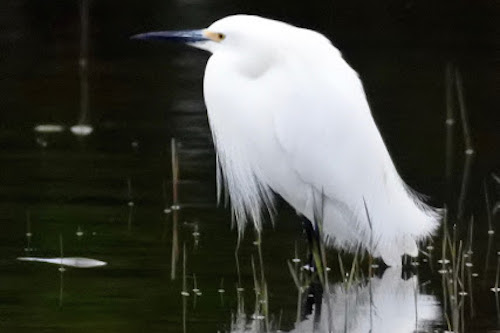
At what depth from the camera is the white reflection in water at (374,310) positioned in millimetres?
5051

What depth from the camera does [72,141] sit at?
8008 millimetres

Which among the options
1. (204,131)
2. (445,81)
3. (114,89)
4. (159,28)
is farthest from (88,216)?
(159,28)

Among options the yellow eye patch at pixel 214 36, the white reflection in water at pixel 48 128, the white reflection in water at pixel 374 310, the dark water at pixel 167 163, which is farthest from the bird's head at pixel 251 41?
the white reflection in water at pixel 48 128

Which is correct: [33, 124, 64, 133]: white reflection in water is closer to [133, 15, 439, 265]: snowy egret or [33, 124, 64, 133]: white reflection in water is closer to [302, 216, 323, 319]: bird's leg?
[133, 15, 439, 265]: snowy egret

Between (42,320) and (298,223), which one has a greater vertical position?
(298,223)

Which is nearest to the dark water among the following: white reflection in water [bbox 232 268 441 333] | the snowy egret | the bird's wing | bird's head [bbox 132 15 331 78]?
white reflection in water [bbox 232 268 441 333]

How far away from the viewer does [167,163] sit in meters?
7.50

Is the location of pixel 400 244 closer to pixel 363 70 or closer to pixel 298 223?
pixel 298 223

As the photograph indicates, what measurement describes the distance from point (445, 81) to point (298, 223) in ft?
11.3

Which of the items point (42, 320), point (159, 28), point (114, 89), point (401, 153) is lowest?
point (42, 320)

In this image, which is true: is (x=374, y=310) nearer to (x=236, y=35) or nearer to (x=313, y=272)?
(x=313, y=272)

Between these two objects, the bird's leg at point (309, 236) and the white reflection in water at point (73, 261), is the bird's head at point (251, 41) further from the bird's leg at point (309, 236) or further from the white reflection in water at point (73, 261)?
the white reflection in water at point (73, 261)

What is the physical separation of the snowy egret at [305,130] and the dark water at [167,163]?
0.70 feet

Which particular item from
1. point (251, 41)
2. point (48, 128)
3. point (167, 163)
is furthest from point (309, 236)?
point (48, 128)
